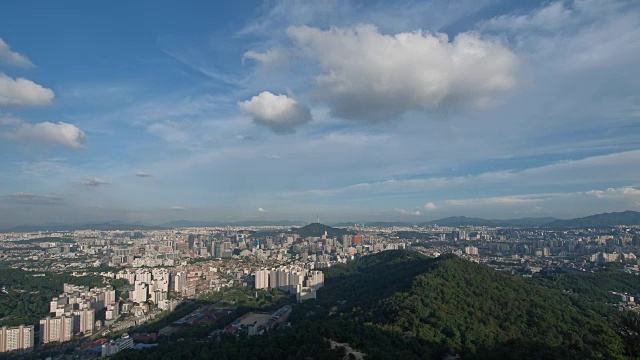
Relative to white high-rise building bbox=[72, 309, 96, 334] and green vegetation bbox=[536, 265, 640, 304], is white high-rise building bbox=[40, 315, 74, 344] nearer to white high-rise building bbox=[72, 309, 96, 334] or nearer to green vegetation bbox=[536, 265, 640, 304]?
white high-rise building bbox=[72, 309, 96, 334]

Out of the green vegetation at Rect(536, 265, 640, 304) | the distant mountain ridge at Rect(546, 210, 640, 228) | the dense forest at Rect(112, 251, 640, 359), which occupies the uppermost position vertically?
the distant mountain ridge at Rect(546, 210, 640, 228)

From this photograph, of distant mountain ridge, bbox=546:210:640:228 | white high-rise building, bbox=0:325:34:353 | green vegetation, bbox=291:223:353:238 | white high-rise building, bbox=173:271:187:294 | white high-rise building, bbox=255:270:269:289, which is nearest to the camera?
white high-rise building, bbox=0:325:34:353

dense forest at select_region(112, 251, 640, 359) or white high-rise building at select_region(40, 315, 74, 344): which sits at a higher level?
dense forest at select_region(112, 251, 640, 359)

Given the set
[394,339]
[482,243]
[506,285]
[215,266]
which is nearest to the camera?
[394,339]

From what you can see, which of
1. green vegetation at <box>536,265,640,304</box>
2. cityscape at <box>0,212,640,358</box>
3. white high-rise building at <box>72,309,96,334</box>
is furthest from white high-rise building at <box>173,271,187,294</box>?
green vegetation at <box>536,265,640,304</box>

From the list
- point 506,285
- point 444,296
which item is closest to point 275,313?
point 444,296

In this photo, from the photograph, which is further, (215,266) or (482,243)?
(482,243)

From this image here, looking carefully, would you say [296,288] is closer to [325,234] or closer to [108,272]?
[108,272]
